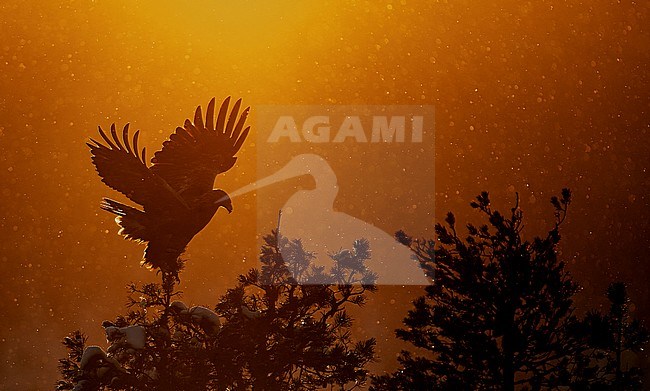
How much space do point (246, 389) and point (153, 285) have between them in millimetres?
1840

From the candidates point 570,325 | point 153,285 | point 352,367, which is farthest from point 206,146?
point 570,325

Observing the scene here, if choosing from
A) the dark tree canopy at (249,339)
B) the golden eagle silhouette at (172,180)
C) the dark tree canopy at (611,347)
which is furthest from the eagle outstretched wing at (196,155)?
the dark tree canopy at (611,347)

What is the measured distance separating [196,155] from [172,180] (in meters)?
0.49

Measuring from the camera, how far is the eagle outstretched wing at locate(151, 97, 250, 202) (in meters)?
11.3

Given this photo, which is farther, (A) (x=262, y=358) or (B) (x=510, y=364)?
(B) (x=510, y=364)

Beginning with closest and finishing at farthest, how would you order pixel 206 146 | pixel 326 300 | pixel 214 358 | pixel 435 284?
pixel 214 358 → pixel 326 300 → pixel 206 146 → pixel 435 284

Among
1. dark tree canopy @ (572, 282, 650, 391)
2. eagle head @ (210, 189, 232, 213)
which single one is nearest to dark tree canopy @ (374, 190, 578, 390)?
dark tree canopy @ (572, 282, 650, 391)

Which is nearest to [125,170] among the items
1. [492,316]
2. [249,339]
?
[249,339]

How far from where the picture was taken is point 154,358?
32.7 feet

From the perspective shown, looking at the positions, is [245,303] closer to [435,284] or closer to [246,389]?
[246,389]

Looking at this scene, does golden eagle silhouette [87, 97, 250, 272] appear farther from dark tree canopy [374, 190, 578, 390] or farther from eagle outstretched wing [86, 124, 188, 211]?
dark tree canopy [374, 190, 578, 390]

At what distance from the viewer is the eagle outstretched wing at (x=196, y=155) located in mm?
11344

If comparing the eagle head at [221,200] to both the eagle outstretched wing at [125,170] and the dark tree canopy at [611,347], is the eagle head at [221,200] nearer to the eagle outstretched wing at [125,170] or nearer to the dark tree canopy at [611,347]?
the eagle outstretched wing at [125,170]

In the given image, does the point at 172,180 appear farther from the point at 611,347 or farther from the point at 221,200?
the point at 611,347
